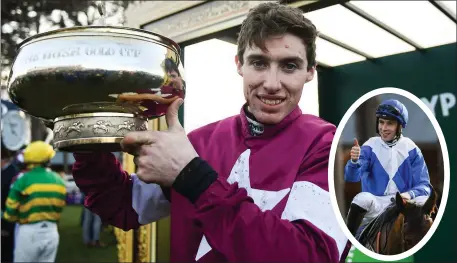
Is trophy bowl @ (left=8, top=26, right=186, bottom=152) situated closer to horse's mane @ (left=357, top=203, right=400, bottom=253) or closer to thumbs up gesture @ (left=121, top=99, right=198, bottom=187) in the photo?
thumbs up gesture @ (left=121, top=99, right=198, bottom=187)

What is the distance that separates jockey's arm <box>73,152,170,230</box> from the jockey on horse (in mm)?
396

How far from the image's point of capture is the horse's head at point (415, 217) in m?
0.85

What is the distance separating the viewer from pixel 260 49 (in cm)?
88

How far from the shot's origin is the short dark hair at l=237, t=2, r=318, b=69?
0.88 m

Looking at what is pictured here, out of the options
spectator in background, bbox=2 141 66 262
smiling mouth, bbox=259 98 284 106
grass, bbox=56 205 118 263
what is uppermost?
smiling mouth, bbox=259 98 284 106

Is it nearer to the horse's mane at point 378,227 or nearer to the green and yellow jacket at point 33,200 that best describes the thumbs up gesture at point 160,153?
the horse's mane at point 378,227

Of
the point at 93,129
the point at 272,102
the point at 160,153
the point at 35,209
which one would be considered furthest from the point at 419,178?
the point at 35,209

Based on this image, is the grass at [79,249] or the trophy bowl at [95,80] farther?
the grass at [79,249]

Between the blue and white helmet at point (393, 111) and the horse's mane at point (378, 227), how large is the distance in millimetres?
161

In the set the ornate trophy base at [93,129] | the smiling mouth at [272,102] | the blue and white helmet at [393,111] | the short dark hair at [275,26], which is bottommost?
the ornate trophy base at [93,129]

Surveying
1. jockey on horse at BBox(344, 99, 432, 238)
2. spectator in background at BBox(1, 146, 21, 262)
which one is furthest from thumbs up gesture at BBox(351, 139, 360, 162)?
spectator in background at BBox(1, 146, 21, 262)

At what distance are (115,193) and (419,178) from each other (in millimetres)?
607

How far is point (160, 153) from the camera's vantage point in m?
0.74

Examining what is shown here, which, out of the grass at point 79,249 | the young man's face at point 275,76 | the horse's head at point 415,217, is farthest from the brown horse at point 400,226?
the grass at point 79,249
